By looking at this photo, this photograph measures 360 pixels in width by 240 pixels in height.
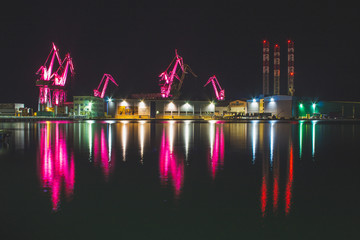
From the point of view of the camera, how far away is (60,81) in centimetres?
8175

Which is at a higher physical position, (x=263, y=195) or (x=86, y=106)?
(x=86, y=106)

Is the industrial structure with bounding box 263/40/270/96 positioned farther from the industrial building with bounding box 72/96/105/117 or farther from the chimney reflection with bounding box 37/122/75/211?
the chimney reflection with bounding box 37/122/75/211

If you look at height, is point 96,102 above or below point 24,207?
above

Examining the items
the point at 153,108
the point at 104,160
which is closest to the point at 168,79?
the point at 153,108

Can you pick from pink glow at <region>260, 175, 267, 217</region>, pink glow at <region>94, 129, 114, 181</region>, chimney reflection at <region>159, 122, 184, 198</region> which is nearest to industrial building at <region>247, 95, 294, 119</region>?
pink glow at <region>94, 129, 114, 181</region>

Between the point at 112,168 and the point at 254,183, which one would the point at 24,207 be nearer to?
the point at 112,168

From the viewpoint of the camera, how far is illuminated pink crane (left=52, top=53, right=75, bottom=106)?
80688 mm

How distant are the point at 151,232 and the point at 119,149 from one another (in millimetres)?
10110

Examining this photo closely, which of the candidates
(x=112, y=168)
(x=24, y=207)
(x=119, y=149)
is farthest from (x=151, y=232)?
(x=119, y=149)

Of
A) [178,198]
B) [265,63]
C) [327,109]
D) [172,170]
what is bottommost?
[178,198]

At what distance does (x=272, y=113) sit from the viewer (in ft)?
248

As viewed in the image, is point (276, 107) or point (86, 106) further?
point (86, 106)

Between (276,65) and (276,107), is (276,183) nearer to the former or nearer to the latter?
(276,107)

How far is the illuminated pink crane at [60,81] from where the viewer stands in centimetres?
8069
